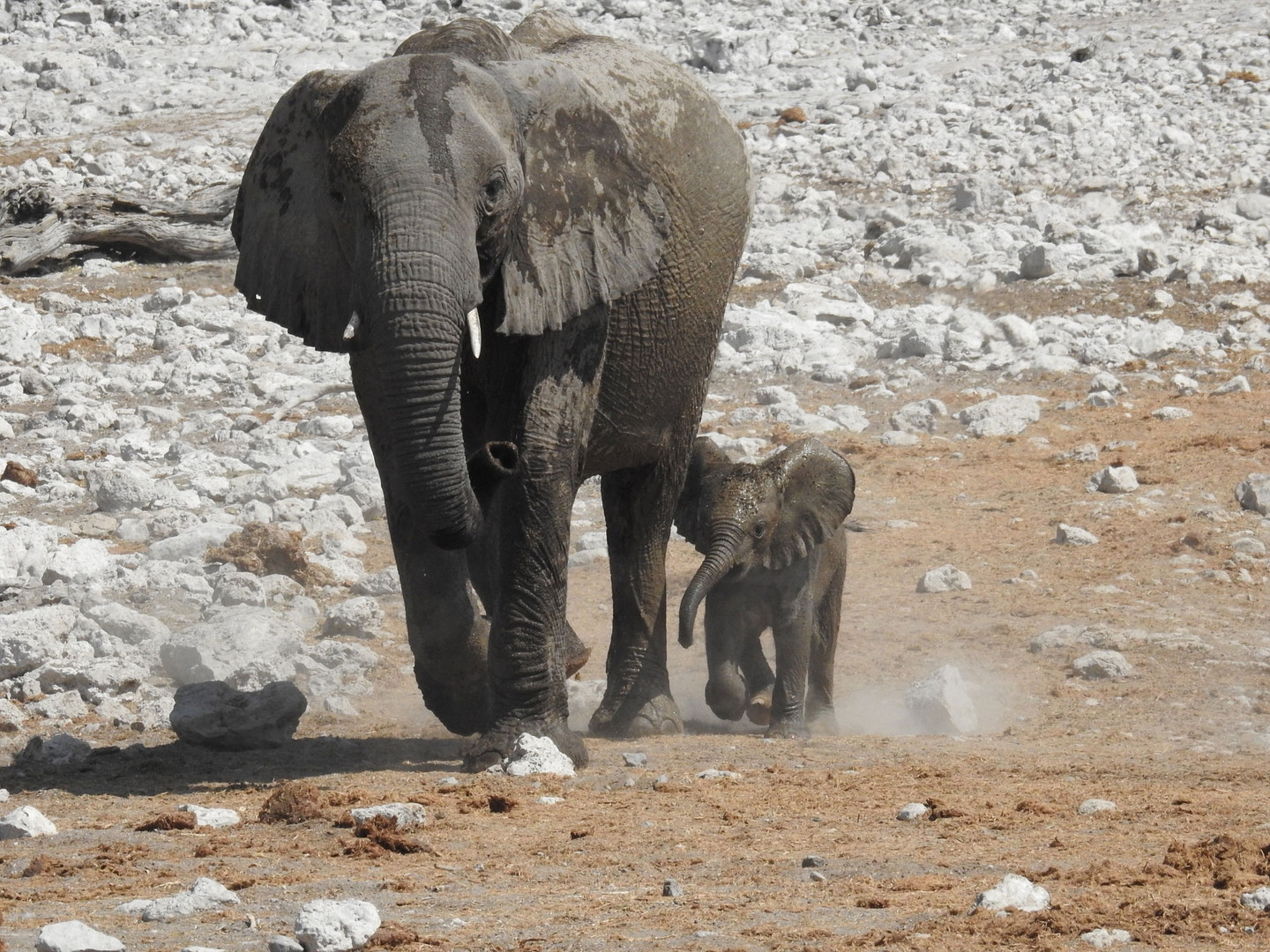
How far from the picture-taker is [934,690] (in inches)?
345

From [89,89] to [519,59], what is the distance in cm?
1680

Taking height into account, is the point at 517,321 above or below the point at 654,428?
above

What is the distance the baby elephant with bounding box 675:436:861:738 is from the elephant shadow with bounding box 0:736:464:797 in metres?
1.65

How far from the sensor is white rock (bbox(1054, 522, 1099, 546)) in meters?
11.6

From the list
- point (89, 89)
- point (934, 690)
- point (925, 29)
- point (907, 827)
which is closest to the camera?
point (907, 827)

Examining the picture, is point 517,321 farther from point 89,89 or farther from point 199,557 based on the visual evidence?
point 89,89

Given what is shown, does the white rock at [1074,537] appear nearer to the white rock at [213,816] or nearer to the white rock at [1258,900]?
the white rock at [213,816]

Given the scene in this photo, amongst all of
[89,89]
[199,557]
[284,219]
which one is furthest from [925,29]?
[284,219]

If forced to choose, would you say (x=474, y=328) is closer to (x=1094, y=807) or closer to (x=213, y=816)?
(x=213, y=816)

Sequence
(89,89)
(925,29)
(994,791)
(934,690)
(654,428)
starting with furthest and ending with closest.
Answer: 1. (925,29)
2. (89,89)
3. (934,690)
4. (654,428)
5. (994,791)

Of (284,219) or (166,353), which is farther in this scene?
(166,353)

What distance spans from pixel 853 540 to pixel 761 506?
10.7 feet

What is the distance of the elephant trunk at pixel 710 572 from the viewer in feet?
26.6

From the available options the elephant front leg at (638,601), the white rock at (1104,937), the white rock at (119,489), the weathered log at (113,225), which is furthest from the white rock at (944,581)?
the weathered log at (113,225)
